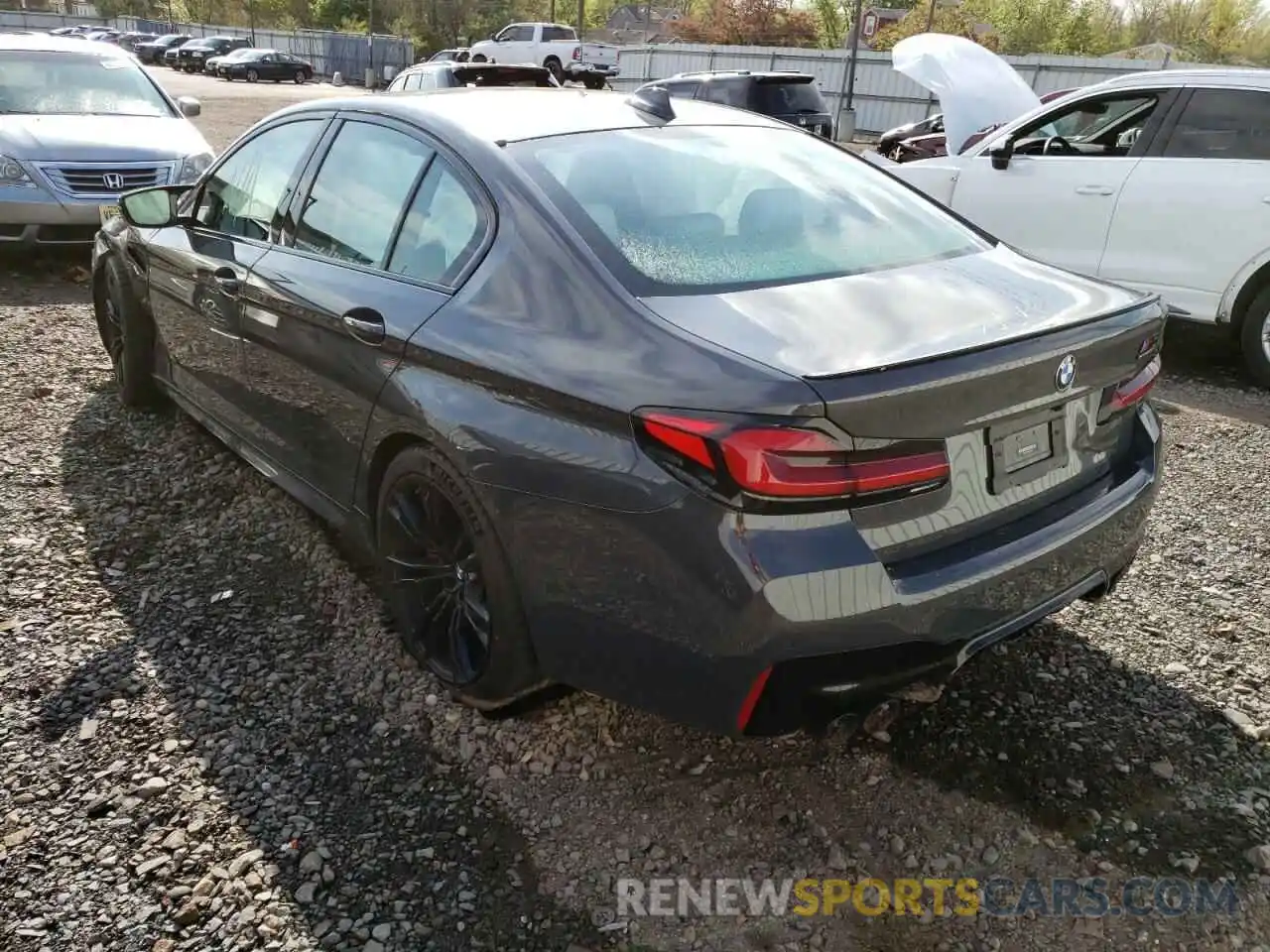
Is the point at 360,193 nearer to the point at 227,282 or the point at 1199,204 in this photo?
the point at 227,282

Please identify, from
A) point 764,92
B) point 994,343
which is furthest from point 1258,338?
point 764,92

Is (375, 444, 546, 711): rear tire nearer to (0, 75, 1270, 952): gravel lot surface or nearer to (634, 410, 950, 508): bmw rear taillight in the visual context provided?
(0, 75, 1270, 952): gravel lot surface

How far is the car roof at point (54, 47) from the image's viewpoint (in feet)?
27.7

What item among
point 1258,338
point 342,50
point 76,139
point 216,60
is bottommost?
point 1258,338

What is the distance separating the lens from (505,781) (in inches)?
104

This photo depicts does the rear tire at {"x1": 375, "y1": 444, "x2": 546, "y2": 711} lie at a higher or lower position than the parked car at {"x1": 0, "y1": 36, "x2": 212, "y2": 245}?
lower

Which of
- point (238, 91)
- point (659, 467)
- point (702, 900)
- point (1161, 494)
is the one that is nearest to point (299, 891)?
point (702, 900)

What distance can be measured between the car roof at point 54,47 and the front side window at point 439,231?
7451 mm

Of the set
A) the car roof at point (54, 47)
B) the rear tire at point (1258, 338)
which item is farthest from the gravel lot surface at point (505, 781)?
the car roof at point (54, 47)

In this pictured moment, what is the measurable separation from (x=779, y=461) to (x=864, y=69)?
92.7ft

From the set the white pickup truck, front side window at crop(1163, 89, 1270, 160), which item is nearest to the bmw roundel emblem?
front side window at crop(1163, 89, 1270, 160)

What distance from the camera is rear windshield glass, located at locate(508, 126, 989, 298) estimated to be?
2.51 meters

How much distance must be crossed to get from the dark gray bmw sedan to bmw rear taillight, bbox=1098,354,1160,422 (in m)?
0.01

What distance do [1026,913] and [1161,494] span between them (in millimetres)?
2723
